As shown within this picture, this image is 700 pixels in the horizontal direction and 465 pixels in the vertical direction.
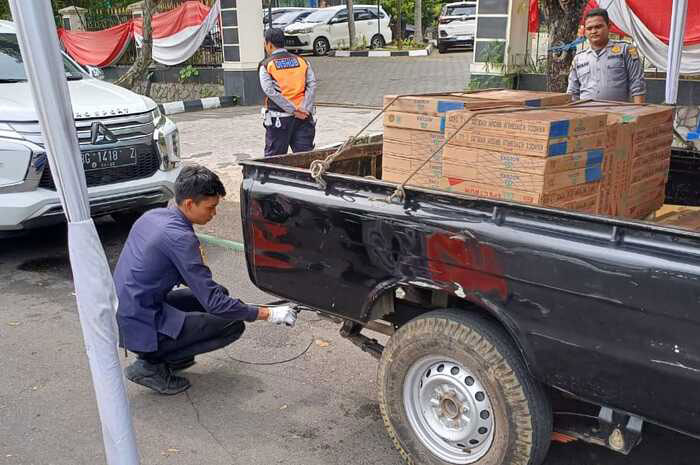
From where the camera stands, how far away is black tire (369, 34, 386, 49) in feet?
83.4

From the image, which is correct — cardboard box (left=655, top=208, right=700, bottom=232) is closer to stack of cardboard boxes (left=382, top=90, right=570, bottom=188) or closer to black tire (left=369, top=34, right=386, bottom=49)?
stack of cardboard boxes (left=382, top=90, right=570, bottom=188)

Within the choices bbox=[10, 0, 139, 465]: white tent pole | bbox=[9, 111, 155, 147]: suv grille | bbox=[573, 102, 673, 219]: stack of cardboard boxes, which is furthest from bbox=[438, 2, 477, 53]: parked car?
bbox=[10, 0, 139, 465]: white tent pole

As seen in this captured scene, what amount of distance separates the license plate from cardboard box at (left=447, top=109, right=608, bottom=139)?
373 cm

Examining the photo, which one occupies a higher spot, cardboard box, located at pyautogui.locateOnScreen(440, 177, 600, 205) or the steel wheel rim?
cardboard box, located at pyautogui.locateOnScreen(440, 177, 600, 205)

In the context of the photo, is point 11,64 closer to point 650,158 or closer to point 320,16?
point 650,158

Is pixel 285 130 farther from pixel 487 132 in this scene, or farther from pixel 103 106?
pixel 487 132

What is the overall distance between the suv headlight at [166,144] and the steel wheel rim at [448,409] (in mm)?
4110

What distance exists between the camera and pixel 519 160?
2746mm

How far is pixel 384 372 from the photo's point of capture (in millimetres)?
2977

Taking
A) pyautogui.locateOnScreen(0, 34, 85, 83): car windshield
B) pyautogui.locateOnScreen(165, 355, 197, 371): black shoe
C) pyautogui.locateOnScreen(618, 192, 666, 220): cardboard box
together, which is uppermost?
pyautogui.locateOnScreen(0, 34, 85, 83): car windshield

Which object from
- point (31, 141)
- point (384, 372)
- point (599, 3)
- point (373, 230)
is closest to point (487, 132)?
point (373, 230)

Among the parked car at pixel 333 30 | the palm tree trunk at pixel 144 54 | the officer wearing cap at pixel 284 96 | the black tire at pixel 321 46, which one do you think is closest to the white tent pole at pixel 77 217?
the officer wearing cap at pixel 284 96

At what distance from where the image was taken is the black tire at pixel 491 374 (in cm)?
257

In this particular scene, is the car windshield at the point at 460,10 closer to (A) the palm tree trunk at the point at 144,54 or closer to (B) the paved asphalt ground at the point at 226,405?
(A) the palm tree trunk at the point at 144,54
